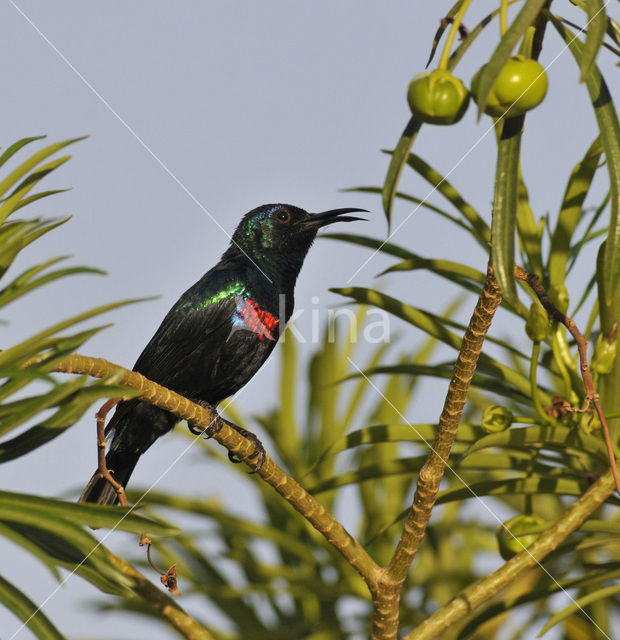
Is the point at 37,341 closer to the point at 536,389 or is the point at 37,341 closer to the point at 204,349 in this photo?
the point at 536,389

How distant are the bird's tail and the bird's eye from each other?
43.3 inches

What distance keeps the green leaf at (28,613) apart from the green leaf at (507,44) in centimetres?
119

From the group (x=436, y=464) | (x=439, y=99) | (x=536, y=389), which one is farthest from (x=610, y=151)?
(x=536, y=389)

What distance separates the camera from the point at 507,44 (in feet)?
4.29

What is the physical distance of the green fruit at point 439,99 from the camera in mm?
1485

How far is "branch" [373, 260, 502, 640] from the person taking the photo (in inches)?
70.2

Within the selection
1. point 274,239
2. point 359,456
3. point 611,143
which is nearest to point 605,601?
point 359,456

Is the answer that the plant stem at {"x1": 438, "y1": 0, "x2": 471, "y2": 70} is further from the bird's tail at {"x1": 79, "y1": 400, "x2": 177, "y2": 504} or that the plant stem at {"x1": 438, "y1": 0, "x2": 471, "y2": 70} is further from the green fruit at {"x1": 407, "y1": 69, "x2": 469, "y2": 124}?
the bird's tail at {"x1": 79, "y1": 400, "x2": 177, "y2": 504}

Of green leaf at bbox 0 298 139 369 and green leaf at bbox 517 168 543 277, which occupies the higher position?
green leaf at bbox 517 168 543 277

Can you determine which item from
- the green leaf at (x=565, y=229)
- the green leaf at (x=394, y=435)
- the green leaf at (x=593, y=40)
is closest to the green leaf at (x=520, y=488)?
the green leaf at (x=394, y=435)

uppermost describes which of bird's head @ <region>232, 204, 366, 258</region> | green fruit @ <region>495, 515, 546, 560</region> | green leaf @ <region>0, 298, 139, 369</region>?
bird's head @ <region>232, 204, 366, 258</region>

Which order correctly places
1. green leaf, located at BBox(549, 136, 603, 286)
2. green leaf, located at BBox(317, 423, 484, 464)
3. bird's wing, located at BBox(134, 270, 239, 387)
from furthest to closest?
1. bird's wing, located at BBox(134, 270, 239, 387)
2. green leaf, located at BBox(549, 136, 603, 286)
3. green leaf, located at BBox(317, 423, 484, 464)

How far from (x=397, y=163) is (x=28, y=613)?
41.4 inches

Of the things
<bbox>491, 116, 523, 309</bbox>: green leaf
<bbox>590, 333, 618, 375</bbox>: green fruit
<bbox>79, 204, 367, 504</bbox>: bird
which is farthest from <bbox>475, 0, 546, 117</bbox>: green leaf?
<bbox>79, 204, 367, 504</bbox>: bird
